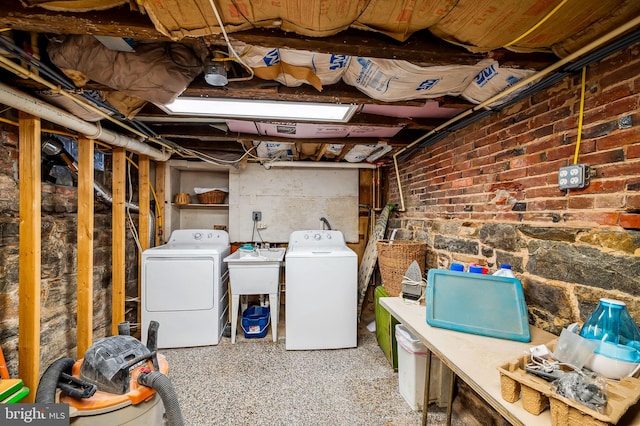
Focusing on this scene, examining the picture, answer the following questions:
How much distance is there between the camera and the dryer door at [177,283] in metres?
2.86

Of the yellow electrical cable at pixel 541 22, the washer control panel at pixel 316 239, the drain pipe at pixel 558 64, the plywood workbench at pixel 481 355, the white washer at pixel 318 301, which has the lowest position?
the white washer at pixel 318 301

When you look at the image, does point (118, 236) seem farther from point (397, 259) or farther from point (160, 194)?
point (397, 259)

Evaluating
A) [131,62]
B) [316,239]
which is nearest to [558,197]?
[131,62]

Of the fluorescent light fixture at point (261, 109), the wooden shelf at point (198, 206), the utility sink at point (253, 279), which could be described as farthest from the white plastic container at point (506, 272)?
the wooden shelf at point (198, 206)

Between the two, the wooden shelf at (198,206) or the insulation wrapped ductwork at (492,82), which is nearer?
the insulation wrapped ductwork at (492,82)

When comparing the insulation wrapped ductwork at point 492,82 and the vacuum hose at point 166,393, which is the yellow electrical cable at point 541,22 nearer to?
the insulation wrapped ductwork at point 492,82

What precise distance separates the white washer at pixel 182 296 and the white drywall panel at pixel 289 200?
3.48 ft

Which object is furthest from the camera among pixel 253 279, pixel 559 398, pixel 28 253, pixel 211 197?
pixel 211 197

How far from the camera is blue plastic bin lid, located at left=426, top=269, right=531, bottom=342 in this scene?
1378mm

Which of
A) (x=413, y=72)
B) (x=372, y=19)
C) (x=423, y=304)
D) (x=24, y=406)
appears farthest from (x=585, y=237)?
(x=24, y=406)

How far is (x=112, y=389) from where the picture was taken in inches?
49.3

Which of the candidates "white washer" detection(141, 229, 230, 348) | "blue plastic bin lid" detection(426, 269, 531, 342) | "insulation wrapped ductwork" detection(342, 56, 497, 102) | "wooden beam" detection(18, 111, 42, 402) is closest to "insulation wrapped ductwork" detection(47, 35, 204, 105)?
"wooden beam" detection(18, 111, 42, 402)

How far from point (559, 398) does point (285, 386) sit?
6.47ft

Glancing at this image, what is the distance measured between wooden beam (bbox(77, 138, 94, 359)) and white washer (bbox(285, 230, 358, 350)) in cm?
161
